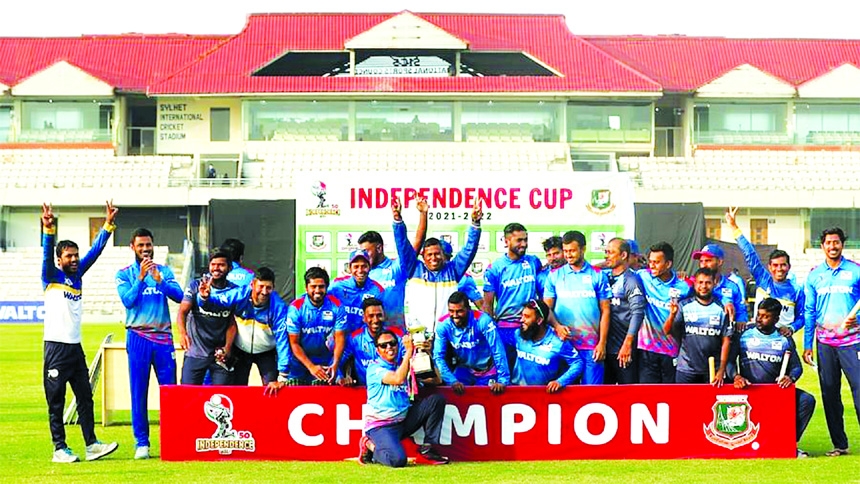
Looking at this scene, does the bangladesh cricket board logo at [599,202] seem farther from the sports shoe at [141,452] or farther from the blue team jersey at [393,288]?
the sports shoe at [141,452]

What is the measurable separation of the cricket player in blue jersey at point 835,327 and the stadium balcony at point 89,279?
31632mm

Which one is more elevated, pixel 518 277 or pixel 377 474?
pixel 518 277

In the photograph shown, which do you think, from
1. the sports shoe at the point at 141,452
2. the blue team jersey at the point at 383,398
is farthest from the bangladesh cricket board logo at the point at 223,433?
the blue team jersey at the point at 383,398

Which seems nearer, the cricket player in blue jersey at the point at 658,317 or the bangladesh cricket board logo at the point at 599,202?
the cricket player in blue jersey at the point at 658,317

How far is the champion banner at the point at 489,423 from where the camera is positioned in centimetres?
1233

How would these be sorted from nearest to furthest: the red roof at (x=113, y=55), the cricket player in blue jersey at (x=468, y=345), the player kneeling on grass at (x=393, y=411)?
the player kneeling on grass at (x=393, y=411) < the cricket player in blue jersey at (x=468, y=345) < the red roof at (x=113, y=55)

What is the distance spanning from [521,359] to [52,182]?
137ft

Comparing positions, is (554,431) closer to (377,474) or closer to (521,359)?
(521,359)

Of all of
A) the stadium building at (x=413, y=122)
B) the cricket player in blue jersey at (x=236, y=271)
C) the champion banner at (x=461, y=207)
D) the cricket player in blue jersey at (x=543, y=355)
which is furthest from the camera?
the stadium building at (x=413, y=122)

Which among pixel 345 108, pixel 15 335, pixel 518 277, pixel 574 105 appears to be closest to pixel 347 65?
pixel 345 108

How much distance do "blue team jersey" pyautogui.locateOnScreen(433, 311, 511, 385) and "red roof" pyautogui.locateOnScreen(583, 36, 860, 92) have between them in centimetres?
4384

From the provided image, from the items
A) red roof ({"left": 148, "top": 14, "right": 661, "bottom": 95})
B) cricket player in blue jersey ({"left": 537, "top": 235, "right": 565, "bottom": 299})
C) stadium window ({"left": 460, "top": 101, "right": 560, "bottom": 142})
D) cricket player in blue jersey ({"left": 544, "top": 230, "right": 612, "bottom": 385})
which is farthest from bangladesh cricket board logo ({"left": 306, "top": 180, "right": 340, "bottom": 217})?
stadium window ({"left": 460, "top": 101, "right": 560, "bottom": 142})

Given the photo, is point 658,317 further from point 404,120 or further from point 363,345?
point 404,120

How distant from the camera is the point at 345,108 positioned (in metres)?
53.2
